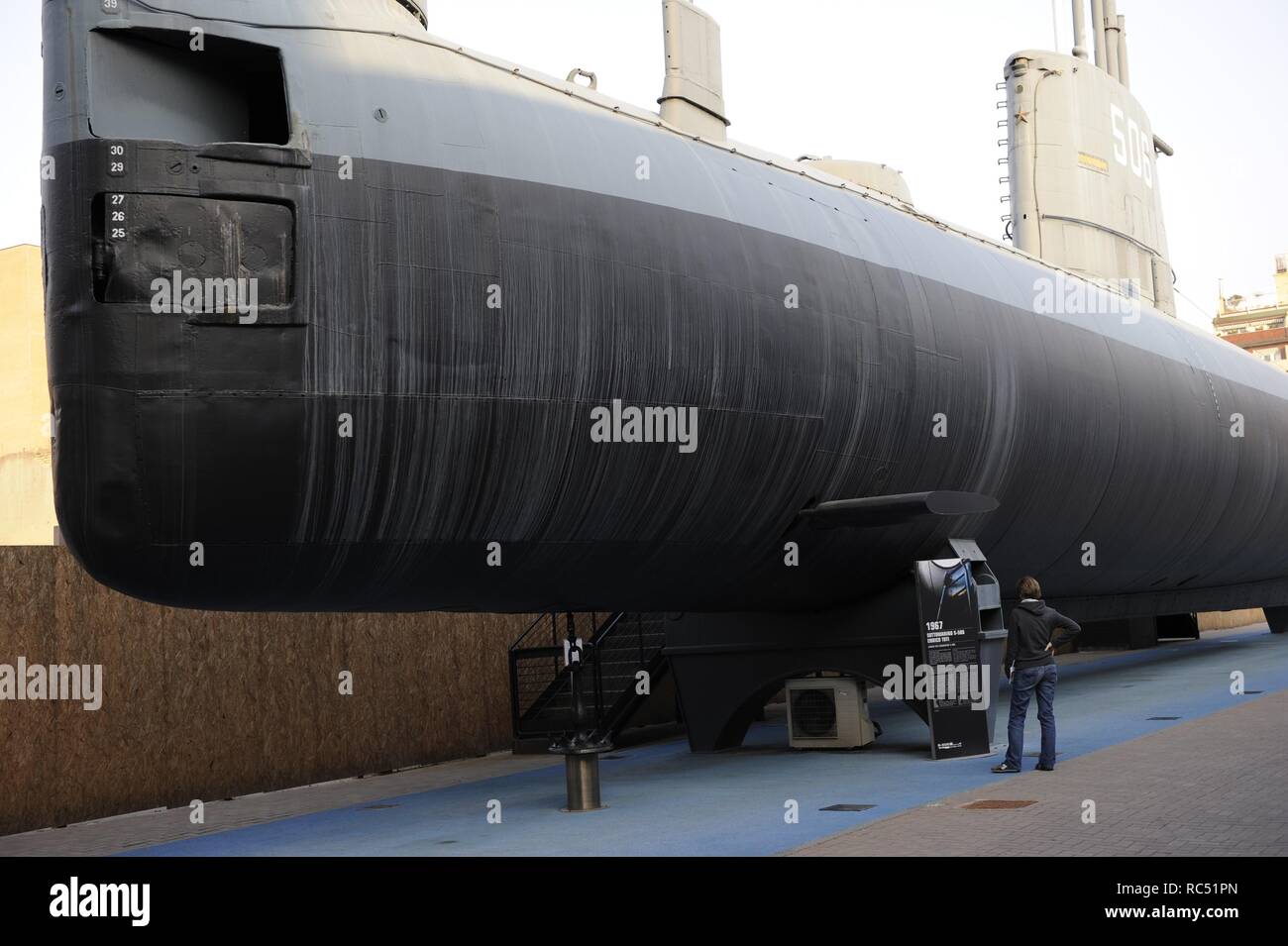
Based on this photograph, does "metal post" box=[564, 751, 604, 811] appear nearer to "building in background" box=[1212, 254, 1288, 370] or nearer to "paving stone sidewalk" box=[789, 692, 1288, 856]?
"paving stone sidewalk" box=[789, 692, 1288, 856]

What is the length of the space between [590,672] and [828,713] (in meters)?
4.45

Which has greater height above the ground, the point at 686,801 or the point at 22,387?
the point at 22,387

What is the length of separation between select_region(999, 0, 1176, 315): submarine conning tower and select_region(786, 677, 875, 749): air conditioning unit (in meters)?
8.39

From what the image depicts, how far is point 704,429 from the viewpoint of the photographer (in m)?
9.19

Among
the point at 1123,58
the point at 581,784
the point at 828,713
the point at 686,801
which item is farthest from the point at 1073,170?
the point at 581,784

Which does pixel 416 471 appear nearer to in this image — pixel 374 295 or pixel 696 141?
pixel 374 295

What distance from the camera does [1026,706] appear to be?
10812 mm

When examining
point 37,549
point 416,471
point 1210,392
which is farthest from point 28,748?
point 1210,392

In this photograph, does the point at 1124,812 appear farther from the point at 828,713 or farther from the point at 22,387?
the point at 22,387

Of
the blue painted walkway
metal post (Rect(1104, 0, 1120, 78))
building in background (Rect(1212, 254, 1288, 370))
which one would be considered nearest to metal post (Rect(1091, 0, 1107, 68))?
metal post (Rect(1104, 0, 1120, 78))

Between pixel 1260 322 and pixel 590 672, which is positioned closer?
pixel 590 672

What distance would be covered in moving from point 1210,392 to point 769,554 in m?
10.0

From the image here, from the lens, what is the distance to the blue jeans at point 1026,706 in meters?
10.5

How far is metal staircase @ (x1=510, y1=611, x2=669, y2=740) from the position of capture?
15.4m
